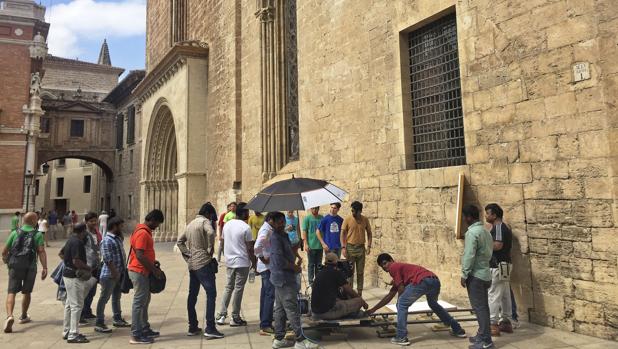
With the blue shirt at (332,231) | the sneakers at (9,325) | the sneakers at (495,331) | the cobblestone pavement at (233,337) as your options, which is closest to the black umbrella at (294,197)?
the cobblestone pavement at (233,337)

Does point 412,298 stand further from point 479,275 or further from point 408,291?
point 479,275

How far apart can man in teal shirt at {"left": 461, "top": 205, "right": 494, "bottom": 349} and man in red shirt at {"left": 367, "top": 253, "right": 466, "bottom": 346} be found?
42cm

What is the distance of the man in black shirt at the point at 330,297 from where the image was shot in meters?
4.60

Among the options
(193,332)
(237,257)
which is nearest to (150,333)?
(193,332)

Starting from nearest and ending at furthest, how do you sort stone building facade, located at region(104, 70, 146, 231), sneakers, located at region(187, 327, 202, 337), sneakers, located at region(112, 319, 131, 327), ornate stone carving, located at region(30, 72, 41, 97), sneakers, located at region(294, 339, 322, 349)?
sneakers, located at region(294, 339, 322, 349)
sneakers, located at region(187, 327, 202, 337)
sneakers, located at region(112, 319, 131, 327)
ornate stone carving, located at region(30, 72, 41, 97)
stone building facade, located at region(104, 70, 146, 231)

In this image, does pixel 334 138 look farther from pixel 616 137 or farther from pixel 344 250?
pixel 616 137

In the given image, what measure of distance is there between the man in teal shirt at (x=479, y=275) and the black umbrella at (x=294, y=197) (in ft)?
5.57

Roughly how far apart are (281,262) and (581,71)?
3.84 m

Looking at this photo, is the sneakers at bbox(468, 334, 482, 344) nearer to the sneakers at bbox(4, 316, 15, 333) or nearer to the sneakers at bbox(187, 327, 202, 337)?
the sneakers at bbox(187, 327, 202, 337)

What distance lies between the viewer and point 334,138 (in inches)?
328

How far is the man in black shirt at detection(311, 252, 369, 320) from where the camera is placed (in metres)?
4.60

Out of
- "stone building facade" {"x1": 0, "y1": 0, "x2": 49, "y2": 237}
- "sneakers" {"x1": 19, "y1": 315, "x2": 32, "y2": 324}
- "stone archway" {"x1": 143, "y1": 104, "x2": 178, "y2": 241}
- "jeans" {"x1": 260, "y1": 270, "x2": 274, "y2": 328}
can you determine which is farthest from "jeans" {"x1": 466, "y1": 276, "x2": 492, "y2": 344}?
"stone building facade" {"x1": 0, "y1": 0, "x2": 49, "y2": 237}

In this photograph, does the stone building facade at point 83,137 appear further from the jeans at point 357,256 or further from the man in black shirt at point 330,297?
the man in black shirt at point 330,297

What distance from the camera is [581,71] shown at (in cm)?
453
